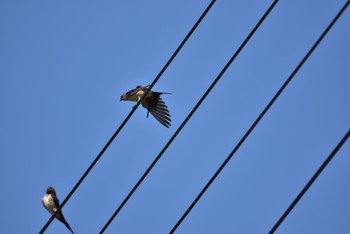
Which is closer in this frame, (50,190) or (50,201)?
(50,201)

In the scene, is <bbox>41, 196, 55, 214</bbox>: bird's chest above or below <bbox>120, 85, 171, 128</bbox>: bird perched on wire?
below

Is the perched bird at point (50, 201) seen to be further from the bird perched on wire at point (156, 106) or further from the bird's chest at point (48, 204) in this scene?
the bird perched on wire at point (156, 106)

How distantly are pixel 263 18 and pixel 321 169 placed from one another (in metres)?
1.47

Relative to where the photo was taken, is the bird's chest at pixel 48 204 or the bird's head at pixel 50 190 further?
the bird's head at pixel 50 190

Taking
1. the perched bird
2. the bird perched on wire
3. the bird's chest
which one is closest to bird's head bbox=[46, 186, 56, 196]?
the perched bird

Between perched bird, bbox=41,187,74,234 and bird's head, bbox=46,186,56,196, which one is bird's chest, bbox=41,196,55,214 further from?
bird's head, bbox=46,186,56,196

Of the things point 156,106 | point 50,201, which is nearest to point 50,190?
point 50,201

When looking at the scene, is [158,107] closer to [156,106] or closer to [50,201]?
[156,106]

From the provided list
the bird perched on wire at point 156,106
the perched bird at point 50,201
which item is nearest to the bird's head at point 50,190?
the perched bird at point 50,201

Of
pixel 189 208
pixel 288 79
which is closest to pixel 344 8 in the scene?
pixel 288 79

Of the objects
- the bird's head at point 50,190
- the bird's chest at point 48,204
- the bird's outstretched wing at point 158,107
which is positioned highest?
the bird's outstretched wing at point 158,107

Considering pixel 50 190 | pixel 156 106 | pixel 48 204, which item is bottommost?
pixel 48 204

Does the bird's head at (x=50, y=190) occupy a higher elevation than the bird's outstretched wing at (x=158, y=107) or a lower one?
lower

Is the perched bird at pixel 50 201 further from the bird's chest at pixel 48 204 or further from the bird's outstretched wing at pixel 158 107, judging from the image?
the bird's outstretched wing at pixel 158 107
